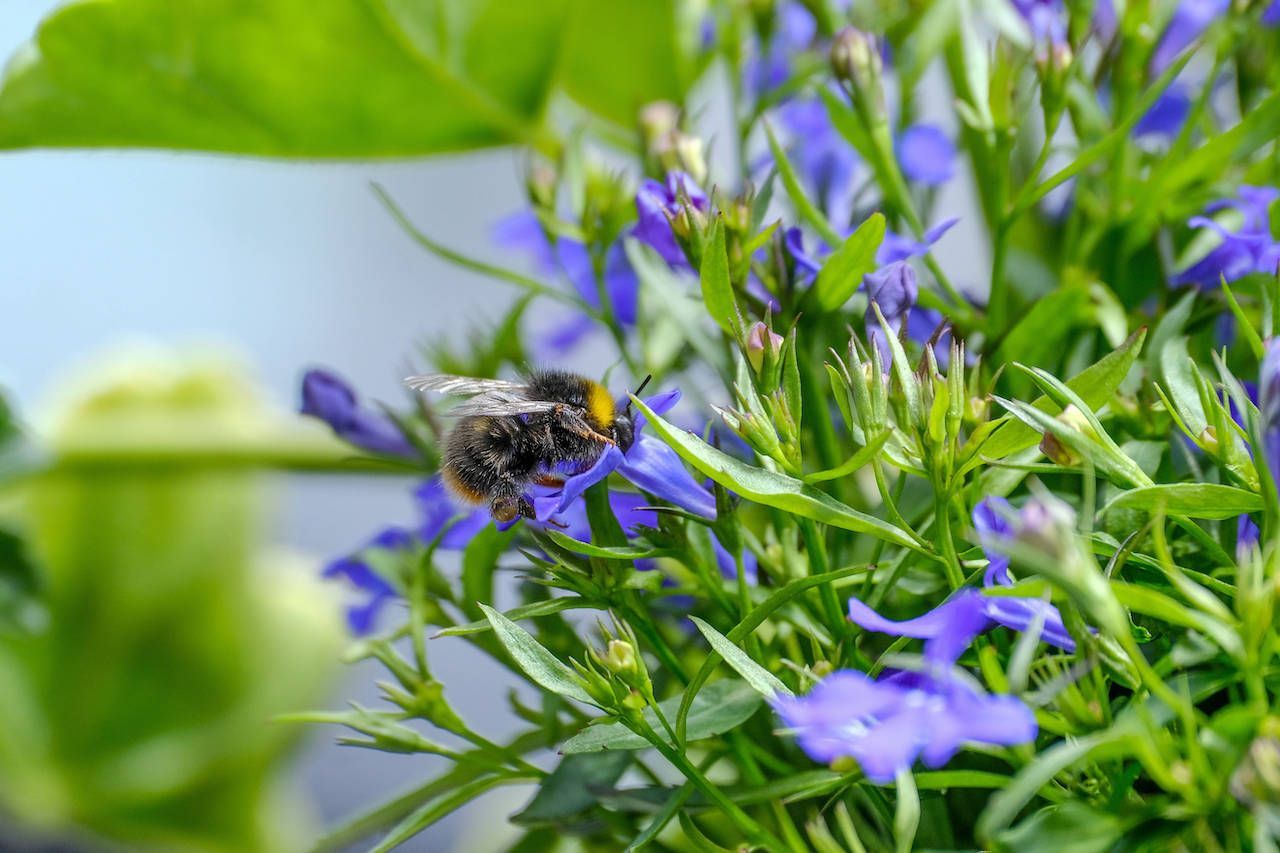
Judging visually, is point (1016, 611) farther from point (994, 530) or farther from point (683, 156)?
point (683, 156)

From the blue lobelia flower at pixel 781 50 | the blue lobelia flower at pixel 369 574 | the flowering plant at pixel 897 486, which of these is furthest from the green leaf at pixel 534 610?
the blue lobelia flower at pixel 781 50

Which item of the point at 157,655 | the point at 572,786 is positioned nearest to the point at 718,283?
the point at 572,786

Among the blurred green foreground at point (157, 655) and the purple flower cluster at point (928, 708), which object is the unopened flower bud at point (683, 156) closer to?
the purple flower cluster at point (928, 708)

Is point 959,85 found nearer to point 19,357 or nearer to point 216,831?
point 216,831

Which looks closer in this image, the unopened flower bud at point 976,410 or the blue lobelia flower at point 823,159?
the unopened flower bud at point 976,410

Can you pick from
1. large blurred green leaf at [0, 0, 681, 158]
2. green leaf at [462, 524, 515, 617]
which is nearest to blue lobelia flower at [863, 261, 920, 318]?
green leaf at [462, 524, 515, 617]

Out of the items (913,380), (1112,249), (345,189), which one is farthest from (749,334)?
(345,189)
